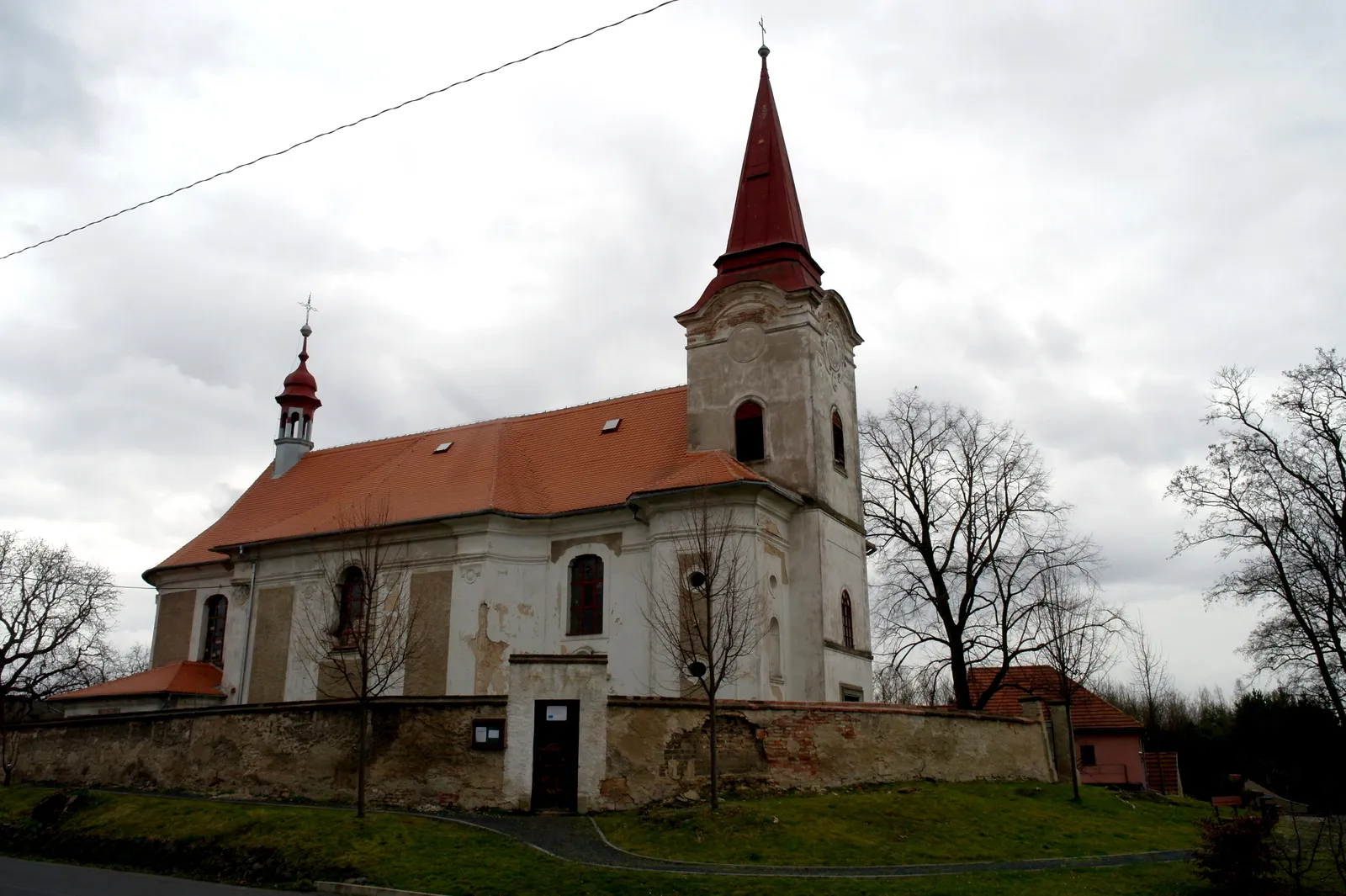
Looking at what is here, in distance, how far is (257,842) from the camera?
605 inches

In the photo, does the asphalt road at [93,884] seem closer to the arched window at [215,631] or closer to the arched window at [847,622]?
the arched window at [215,631]

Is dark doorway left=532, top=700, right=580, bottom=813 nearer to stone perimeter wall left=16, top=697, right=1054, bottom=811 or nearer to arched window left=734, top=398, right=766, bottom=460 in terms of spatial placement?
stone perimeter wall left=16, top=697, right=1054, bottom=811

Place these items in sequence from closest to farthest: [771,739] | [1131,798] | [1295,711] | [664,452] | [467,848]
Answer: [467,848]
[771,739]
[1131,798]
[664,452]
[1295,711]


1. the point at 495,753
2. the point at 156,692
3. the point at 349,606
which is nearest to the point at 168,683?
the point at 156,692

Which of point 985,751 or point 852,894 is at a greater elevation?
point 985,751

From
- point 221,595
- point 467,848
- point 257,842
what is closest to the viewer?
point 467,848

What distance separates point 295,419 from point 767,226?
63.4 ft

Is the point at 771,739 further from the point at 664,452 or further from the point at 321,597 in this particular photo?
the point at 321,597

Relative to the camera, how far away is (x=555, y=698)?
58.9ft

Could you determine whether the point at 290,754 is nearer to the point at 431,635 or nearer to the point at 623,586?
the point at 431,635

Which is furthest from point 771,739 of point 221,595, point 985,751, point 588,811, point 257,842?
point 221,595

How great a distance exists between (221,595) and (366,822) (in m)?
18.3

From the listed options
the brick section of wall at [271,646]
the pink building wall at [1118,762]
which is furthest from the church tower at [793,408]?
the pink building wall at [1118,762]

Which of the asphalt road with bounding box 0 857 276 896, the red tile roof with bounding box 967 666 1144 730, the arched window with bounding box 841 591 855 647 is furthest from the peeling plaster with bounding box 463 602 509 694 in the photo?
the red tile roof with bounding box 967 666 1144 730
